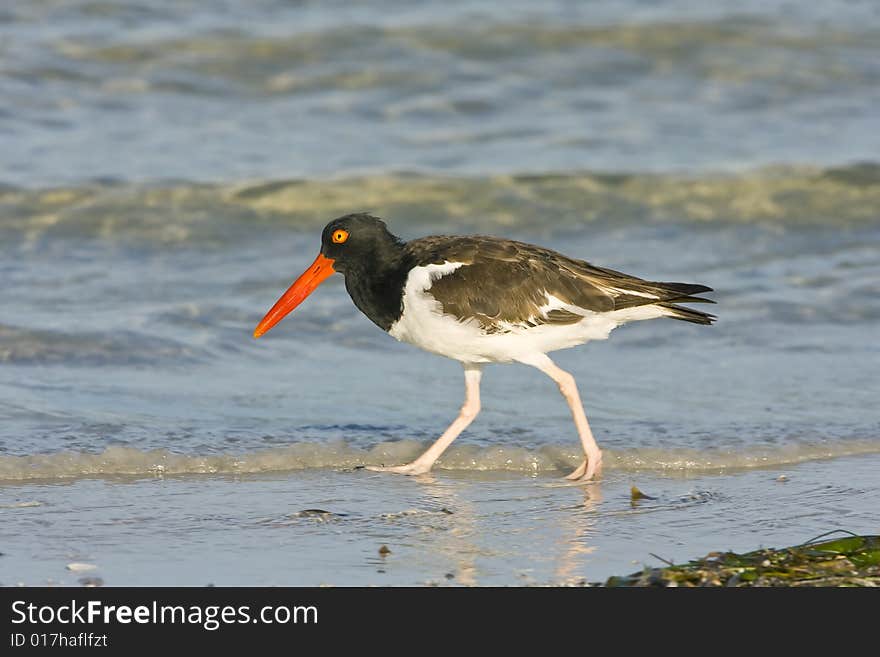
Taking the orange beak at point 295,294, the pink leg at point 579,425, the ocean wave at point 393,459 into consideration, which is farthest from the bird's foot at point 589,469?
the orange beak at point 295,294

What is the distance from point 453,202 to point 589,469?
584cm

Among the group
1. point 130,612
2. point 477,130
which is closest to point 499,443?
point 130,612

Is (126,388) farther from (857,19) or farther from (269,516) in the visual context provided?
(857,19)

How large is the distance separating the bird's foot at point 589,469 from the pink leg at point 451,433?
0.60 meters

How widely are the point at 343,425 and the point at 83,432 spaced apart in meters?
1.33

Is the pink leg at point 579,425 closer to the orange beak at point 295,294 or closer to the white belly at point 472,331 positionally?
the white belly at point 472,331

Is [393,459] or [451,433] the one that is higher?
[451,433]

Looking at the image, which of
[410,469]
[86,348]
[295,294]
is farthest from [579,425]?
[86,348]

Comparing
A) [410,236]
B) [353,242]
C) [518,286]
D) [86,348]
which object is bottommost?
[86,348]

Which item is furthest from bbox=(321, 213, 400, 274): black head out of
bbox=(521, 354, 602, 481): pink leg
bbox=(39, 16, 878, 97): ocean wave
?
bbox=(39, 16, 878, 97): ocean wave

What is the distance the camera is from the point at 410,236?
11422 mm

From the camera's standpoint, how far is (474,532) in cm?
550

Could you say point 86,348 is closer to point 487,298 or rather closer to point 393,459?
point 393,459

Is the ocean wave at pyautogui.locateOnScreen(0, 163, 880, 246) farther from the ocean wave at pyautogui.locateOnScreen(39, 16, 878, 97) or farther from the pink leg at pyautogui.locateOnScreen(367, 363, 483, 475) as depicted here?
the pink leg at pyautogui.locateOnScreen(367, 363, 483, 475)
